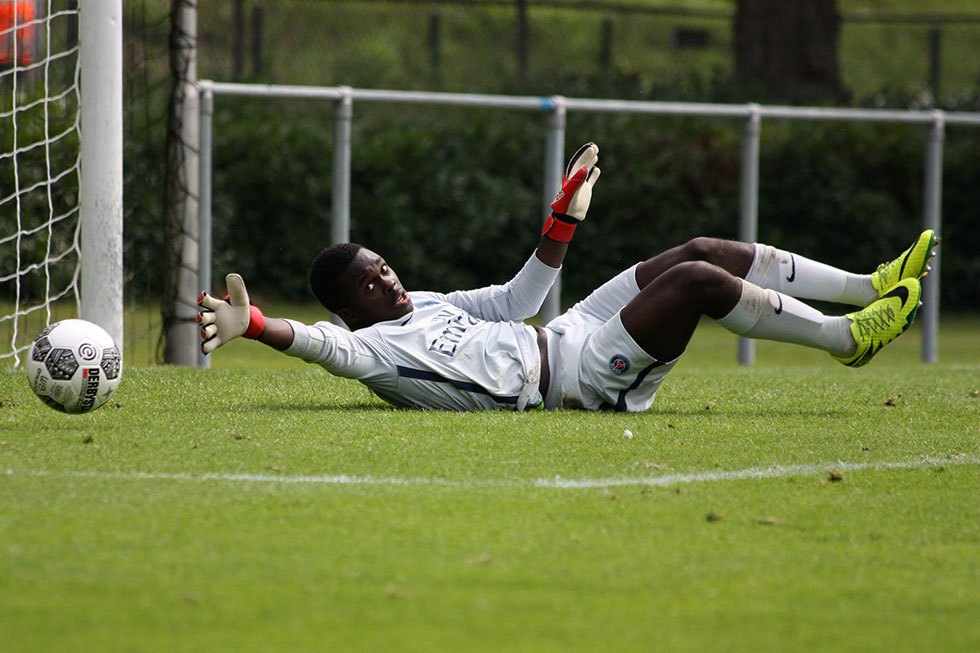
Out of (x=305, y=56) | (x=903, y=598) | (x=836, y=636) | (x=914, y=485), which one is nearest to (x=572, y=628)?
(x=836, y=636)

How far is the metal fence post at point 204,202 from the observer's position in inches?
299

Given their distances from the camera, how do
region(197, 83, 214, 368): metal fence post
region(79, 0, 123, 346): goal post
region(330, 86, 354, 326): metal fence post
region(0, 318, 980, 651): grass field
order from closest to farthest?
1. region(0, 318, 980, 651): grass field
2. region(79, 0, 123, 346): goal post
3. region(197, 83, 214, 368): metal fence post
4. region(330, 86, 354, 326): metal fence post

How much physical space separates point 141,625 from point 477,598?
0.72 meters

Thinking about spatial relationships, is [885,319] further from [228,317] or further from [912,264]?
[228,317]

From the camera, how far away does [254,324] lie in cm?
444

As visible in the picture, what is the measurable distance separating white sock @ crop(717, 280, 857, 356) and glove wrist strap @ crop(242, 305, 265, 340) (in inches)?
69.9

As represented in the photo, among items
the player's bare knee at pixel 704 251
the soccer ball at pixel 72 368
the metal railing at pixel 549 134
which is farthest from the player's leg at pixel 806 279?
the metal railing at pixel 549 134

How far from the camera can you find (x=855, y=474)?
13.4ft

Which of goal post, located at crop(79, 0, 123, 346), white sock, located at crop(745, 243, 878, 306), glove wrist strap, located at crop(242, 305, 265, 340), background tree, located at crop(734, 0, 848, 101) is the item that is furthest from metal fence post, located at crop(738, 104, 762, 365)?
background tree, located at crop(734, 0, 848, 101)

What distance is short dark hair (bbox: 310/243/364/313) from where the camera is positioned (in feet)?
16.2

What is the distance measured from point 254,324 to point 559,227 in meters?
1.30

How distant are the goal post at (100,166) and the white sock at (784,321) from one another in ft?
9.21

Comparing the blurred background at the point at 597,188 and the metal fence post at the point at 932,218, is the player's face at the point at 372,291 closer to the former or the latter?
the blurred background at the point at 597,188

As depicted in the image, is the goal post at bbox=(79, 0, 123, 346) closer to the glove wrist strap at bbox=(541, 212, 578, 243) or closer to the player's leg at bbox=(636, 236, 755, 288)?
the glove wrist strap at bbox=(541, 212, 578, 243)
